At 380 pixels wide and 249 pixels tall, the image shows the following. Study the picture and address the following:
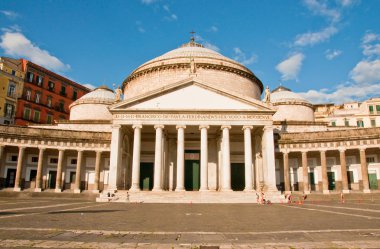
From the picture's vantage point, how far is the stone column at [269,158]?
31422mm

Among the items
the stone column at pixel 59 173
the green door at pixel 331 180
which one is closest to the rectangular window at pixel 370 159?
the green door at pixel 331 180

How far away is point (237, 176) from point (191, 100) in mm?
11575

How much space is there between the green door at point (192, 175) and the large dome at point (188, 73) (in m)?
11.0

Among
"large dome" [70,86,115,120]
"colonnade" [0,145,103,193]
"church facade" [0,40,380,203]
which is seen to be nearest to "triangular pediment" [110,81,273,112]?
"church facade" [0,40,380,203]

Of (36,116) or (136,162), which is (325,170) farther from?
(36,116)

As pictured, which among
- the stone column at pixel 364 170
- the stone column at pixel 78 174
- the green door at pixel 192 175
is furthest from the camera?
the green door at pixel 192 175

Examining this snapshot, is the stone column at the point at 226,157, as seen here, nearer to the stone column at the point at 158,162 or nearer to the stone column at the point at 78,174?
the stone column at the point at 158,162

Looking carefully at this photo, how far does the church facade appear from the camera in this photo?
31734mm

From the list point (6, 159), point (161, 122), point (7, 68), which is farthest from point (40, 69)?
point (161, 122)

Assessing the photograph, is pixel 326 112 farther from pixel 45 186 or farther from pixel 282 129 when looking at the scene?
pixel 45 186

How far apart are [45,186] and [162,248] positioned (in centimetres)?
3703

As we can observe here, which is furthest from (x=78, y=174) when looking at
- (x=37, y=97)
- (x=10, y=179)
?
(x=37, y=97)

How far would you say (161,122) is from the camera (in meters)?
32.3

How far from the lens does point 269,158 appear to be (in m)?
31.9
